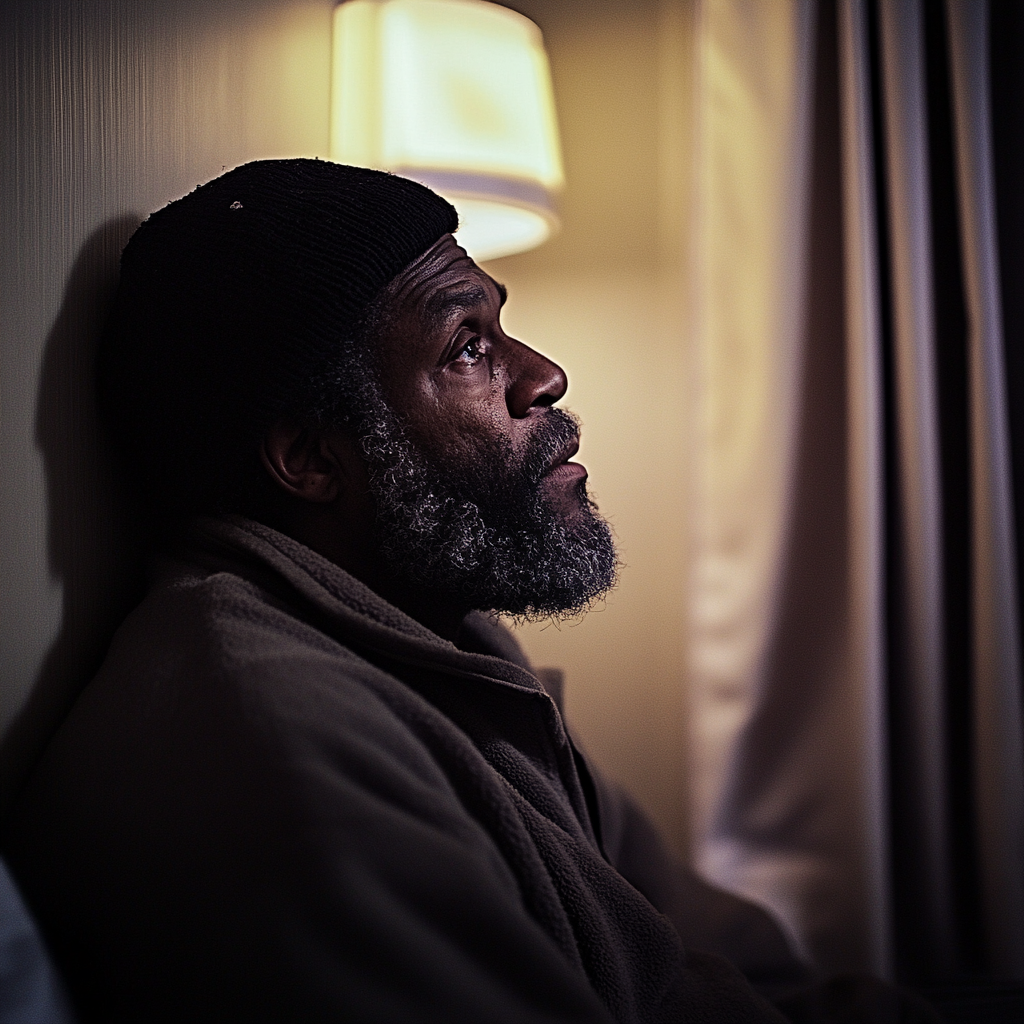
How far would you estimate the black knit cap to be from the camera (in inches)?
31.0

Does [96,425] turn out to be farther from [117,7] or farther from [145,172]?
[117,7]

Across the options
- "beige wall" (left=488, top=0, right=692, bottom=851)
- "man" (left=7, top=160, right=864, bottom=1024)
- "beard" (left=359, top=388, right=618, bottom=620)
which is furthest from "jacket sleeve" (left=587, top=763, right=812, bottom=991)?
"beige wall" (left=488, top=0, right=692, bottom=851)

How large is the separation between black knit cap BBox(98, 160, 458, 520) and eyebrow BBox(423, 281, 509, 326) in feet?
0.20

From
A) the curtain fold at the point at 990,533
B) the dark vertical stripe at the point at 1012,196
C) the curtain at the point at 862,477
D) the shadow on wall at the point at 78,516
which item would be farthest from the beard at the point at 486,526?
the dark vertical stripe at the point at 1012,196

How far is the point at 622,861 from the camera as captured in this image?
3.67 feet

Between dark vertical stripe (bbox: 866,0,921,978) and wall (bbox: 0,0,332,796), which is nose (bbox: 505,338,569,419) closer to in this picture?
wall (bbox: 0,0,332,796)

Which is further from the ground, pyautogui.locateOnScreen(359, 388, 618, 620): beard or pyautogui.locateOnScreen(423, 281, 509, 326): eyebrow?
pyautogui.locateOnScreen(423, 281, 509, 326): eyebrow

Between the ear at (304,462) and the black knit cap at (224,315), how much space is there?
4 cm

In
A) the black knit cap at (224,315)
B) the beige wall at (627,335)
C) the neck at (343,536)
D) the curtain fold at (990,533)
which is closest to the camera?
the black knit cap at (224,315)

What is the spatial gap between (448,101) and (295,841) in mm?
1023

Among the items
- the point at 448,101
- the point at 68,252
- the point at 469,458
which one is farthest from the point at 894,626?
the point at 68,252

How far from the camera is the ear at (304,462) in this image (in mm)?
Result: 852

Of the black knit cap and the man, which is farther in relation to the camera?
the black knit cap

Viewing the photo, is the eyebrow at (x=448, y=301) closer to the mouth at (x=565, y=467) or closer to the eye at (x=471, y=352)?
the eye at (x=471, y=352)
